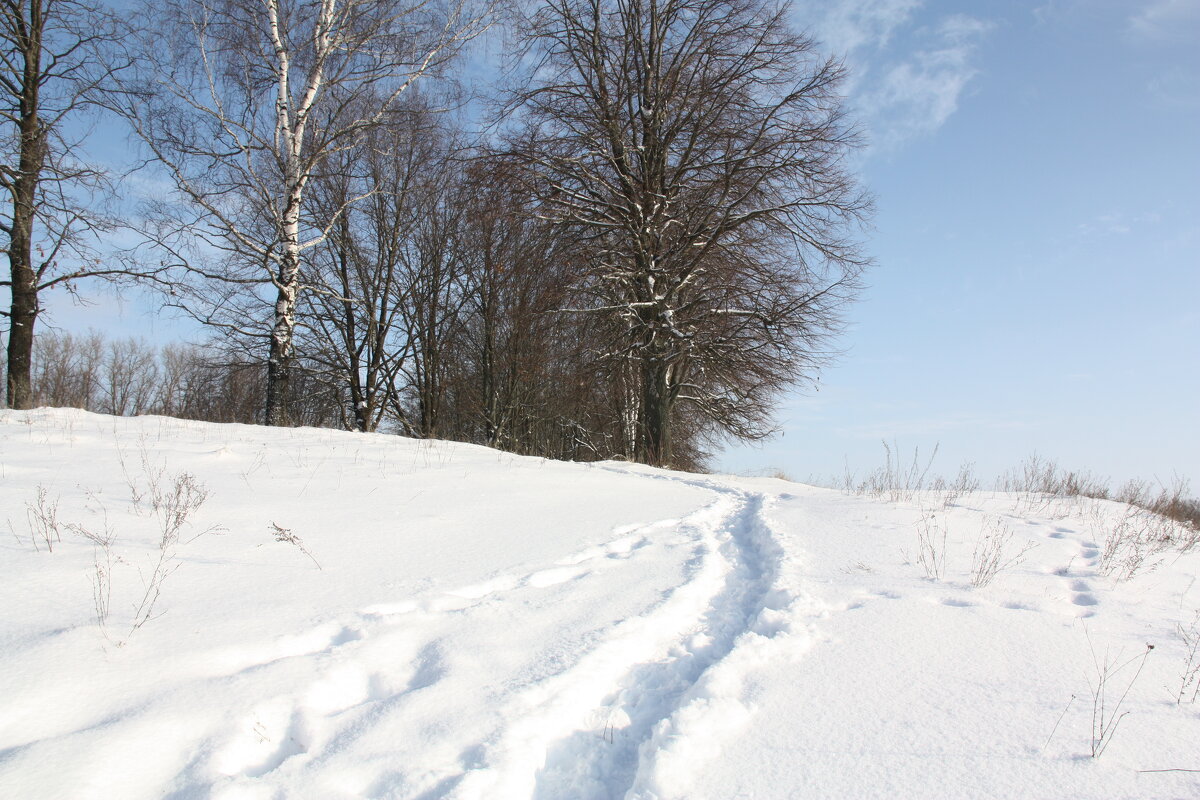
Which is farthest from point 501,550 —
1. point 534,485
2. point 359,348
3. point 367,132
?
point 359,348

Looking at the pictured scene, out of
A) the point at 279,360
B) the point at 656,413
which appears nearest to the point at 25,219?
the point at 279,360

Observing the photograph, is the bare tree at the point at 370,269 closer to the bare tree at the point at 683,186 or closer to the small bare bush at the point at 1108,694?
the bare tree at the point at 683,186

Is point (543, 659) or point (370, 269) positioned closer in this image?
point (543, 659)

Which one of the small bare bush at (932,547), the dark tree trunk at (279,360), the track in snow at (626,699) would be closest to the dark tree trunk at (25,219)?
the dark tree trunk at (279,360)

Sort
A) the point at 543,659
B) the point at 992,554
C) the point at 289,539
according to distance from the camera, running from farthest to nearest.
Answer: the point at 992,554, the point at 289,539, the point at 543,659

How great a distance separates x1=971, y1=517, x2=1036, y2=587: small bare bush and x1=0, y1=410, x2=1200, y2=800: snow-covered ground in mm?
74

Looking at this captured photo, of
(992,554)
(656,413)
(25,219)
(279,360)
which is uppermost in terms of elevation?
(25,219)

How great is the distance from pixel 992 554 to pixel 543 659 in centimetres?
336

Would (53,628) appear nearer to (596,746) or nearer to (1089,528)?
(596,746)

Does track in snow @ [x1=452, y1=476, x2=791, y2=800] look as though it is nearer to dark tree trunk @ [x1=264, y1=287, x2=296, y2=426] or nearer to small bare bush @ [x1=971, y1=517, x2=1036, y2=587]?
small bare bush @ [x1=971, y1=517, x2=1036, y2=587]

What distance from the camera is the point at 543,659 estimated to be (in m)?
2.26

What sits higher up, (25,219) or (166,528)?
(25,219)

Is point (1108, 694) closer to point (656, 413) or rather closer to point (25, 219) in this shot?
point (656, 413)

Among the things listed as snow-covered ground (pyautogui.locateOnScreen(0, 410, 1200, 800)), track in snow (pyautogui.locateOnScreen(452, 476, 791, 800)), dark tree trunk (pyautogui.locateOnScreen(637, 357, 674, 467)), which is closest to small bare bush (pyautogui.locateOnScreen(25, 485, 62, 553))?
snow-covered ground (pyautogui.locateOnScreen(0, 410, 1200, 800))
